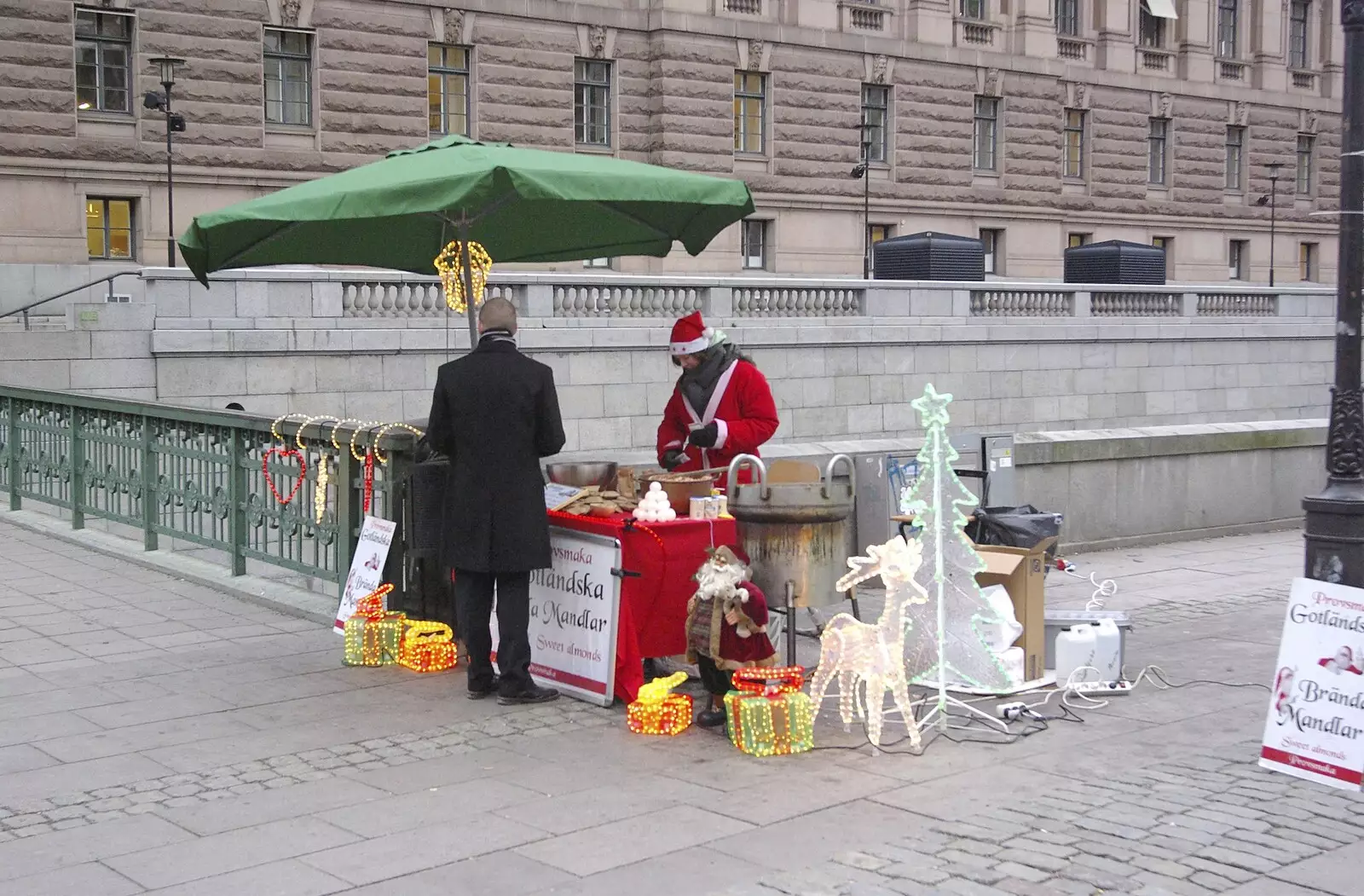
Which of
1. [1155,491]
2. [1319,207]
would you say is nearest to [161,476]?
[1155,491]

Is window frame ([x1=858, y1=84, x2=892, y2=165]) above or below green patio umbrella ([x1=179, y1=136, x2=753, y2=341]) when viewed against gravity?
above

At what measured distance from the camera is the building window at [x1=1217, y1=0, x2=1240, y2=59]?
180 ft

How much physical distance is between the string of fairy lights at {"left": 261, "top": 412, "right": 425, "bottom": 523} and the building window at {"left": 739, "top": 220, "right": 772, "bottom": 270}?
2948 cm

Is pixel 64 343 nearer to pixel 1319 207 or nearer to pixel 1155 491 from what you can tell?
pixel 1155 491

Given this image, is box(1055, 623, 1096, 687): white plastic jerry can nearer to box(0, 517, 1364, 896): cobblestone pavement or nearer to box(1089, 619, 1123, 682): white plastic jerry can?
box(1089, 619, 1123, 682): white plastic jerry can

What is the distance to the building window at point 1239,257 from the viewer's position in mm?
53375

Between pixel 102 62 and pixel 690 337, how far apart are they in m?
24.6

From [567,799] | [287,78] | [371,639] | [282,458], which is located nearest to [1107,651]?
[567,799]

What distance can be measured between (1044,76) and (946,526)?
42005 mm

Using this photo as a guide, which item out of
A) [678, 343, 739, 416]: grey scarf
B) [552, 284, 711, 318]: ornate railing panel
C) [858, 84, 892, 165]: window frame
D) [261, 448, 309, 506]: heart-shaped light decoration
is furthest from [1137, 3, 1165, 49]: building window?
[678, 343, 739, 416]: grey scarf

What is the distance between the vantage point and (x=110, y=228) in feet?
99.3

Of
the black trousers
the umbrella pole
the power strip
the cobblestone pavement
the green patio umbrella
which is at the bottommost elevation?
the cobblestone pavement

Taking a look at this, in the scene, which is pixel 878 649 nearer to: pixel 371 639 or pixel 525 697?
pixel 525 697

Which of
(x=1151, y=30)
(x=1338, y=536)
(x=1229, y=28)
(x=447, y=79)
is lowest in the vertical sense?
(x=1338, y=536)
